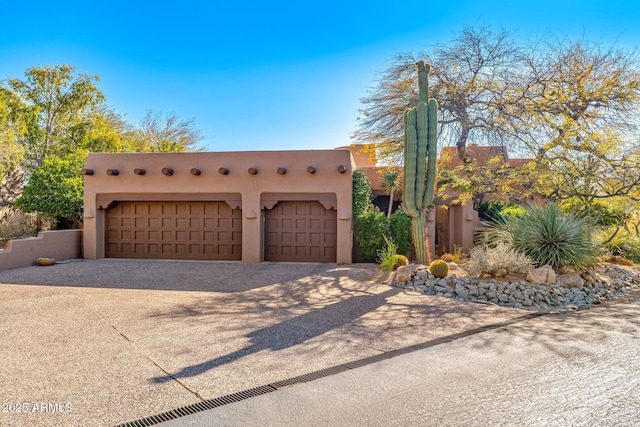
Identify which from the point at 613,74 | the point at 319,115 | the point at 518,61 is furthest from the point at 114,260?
the point at 613,74

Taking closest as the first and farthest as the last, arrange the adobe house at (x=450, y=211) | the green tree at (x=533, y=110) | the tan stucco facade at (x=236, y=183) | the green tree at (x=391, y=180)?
the green tree at (x=533, y=110), the tan stucco facade at (x=236, y=183), the adobe house at (x=450, y=211), the green tree at (x=391, y=180)

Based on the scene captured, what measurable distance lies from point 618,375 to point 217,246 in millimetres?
11585

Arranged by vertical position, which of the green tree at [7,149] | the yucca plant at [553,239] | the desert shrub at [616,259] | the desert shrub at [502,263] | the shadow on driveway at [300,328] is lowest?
the shadow on driveway at [300,328]

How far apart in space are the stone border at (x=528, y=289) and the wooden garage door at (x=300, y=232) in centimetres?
420

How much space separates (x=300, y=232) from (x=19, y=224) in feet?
29.6

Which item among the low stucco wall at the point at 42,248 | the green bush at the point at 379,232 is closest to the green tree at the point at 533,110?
the green bush at the point at 379,232

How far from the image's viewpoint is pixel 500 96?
44.8ft

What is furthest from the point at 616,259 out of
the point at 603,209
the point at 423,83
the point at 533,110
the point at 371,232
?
the point at 423,83

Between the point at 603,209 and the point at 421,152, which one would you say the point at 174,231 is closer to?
the point at 421,152

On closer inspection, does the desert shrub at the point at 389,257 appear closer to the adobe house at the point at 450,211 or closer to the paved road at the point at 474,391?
the adobe house at the point at 450,211

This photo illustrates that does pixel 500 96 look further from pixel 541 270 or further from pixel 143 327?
pixel 143 327

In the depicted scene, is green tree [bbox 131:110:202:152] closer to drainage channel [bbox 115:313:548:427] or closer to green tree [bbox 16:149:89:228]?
green tree [bbox 16:149:89:228]

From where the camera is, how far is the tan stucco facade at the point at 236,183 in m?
12.9

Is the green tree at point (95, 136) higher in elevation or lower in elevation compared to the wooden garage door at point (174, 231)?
higher
